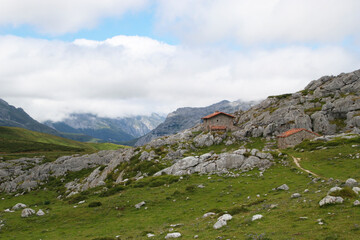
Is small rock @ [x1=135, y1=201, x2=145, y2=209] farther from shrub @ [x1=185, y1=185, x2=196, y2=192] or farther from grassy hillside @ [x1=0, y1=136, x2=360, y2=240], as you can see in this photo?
shrub @ [x1=185, y1=185, x2=196, y2=192]

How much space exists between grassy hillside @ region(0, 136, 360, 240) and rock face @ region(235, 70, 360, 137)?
111 ft

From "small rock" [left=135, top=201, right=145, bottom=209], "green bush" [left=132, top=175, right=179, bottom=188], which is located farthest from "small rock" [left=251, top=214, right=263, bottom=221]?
"green bush" [left=132, top=175, right=179, bottom=188]

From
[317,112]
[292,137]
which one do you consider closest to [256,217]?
[292,137]

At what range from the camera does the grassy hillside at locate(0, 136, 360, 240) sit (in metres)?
Answer: 16.3

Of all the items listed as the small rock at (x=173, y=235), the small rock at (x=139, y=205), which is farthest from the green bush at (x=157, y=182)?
the small rock at (x=173, y=235)

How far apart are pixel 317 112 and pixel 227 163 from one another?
190 ft

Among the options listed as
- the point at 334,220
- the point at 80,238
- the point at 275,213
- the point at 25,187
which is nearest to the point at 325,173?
the point at 275,213

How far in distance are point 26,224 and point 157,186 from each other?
811 inches

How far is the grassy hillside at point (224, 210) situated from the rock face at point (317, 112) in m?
33.9

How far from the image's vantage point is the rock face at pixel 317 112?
270 feet

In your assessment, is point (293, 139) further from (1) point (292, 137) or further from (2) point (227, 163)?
(2) point (227, 163)

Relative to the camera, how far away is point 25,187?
95.1m

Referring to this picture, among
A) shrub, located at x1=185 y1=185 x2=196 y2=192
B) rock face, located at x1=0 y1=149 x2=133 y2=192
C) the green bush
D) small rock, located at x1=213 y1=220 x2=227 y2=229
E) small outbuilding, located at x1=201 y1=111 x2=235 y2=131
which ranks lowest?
rock face, located at x1=0 y1=149 x2=133 y2=192

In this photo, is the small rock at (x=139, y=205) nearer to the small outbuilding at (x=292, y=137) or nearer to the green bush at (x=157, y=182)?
the green bush at (x=157, y=182)
